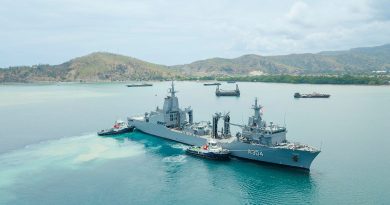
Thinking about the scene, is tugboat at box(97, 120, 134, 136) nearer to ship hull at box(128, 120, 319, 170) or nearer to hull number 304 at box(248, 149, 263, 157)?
ship hull at box(128, 120, 319, 170)

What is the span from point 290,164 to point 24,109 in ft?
316

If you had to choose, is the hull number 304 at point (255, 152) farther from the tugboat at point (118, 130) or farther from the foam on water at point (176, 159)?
the tugboat at point (118, 130)

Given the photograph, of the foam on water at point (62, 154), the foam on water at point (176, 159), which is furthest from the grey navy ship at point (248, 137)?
the foam on water at point (62, 154)

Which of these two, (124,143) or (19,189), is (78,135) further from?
(19,189)

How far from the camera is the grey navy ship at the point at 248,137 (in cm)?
4697

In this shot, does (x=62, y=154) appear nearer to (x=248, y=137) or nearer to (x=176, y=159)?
(x=176, y=159)

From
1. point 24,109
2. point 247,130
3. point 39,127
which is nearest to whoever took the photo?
point 247,130

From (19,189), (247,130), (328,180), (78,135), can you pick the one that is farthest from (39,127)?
(328,180)

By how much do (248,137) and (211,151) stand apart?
5.49m

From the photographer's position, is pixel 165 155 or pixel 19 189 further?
pixel 165 155

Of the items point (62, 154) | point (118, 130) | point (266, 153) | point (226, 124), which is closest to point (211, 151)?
point (266, 153)

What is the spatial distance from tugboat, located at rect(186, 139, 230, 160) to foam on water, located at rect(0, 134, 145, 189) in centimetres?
936

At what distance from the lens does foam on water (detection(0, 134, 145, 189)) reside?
1938 inches

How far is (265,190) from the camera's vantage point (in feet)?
134
